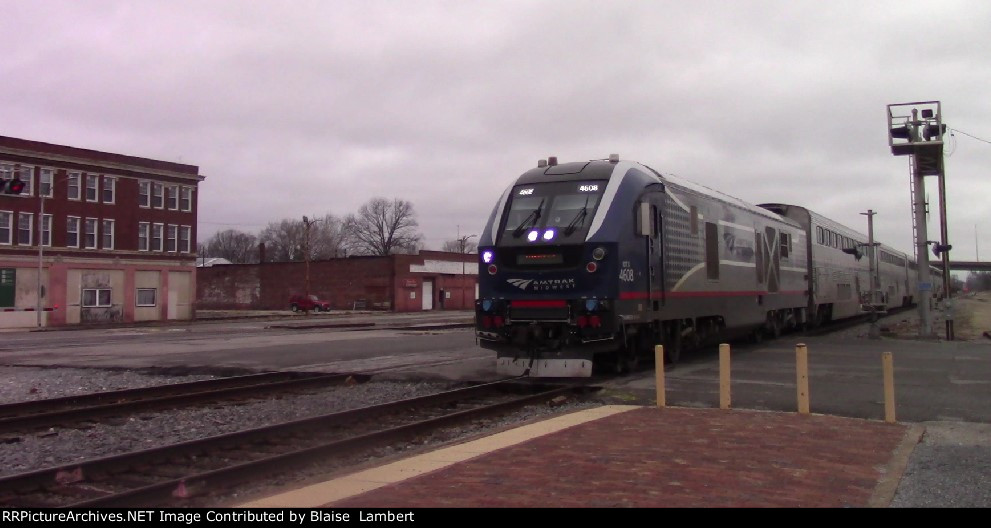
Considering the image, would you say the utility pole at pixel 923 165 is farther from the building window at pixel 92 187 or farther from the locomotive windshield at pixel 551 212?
the building window at pixel 92 187

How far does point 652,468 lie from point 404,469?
207 centimetres

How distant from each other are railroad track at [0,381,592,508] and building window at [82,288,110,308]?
151ft

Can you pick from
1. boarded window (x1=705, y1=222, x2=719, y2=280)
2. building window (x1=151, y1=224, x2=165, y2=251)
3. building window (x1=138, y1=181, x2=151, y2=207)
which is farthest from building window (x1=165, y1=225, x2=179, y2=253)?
boarded window (x1=705, y1=222, x2=719, y2=280)

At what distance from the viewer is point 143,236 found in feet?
175

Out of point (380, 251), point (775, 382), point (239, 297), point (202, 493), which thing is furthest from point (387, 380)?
point (380, 251)

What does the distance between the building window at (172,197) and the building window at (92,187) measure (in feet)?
16.3

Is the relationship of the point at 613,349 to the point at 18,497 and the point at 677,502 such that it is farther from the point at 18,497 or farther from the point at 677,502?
the point at 18,497

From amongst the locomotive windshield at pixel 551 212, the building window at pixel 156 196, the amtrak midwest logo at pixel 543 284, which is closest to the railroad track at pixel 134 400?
the amtrak midwest logo at pixel 543 284

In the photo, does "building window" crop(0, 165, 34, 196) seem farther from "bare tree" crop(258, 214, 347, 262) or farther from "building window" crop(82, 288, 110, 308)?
"bare tree" crop(258, 214, 347, 262)

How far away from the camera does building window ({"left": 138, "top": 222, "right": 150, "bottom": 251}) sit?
174 ft

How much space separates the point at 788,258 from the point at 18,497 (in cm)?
1973

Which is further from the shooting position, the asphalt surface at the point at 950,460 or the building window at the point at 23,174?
the building window at the point at 23,174

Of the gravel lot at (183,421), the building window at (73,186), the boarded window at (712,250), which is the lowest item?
the gravel lot at (183,421)

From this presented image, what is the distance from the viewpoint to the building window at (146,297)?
5284 cm
